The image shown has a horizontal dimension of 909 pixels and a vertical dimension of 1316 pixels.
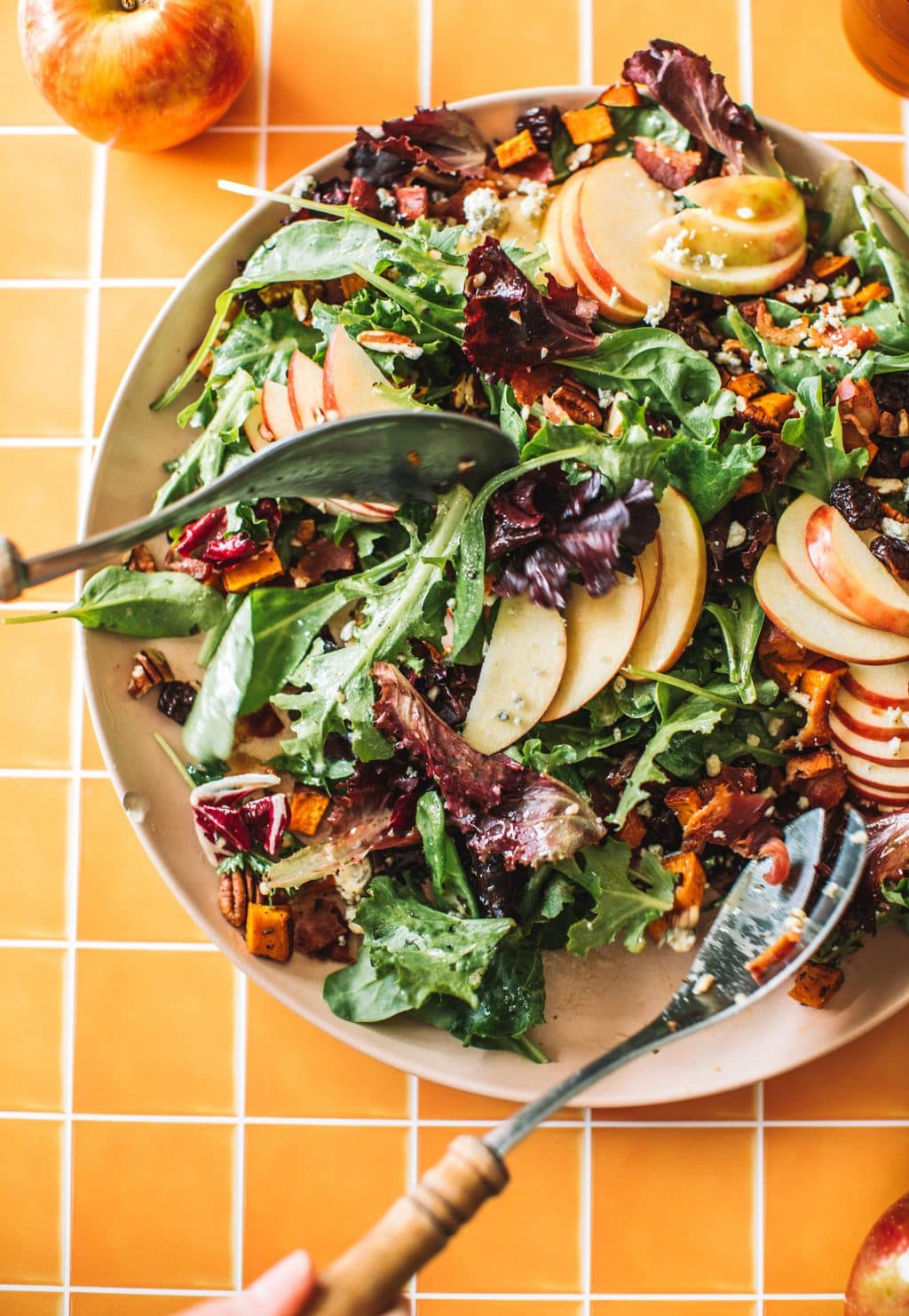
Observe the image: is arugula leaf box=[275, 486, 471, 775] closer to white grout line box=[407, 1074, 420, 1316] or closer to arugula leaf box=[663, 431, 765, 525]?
arugula leaf box=[663, 431, 765, 525]

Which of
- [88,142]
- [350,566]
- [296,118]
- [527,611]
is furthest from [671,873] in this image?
[88,142]

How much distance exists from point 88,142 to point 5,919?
1.26m

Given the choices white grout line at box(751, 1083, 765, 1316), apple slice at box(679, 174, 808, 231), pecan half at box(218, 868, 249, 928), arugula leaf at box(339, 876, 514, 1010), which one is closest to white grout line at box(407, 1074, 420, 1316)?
arugula leaf at box(339, 876, 514, 1010)

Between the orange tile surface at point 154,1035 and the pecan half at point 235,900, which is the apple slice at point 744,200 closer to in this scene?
the pecan half at point 235,900

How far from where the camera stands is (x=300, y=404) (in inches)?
56.4

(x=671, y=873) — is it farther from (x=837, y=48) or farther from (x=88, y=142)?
(x=88, y=142)

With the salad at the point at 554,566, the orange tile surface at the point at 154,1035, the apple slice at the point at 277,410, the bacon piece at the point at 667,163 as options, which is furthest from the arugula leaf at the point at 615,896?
the bacon piece at the point at 667,163

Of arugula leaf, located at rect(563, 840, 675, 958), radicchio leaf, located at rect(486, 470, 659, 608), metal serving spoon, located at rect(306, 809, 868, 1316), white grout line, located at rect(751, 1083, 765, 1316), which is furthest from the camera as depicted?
white grout line, located at rect(751, 1083, 765, 1316)

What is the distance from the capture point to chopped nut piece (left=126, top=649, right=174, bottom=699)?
1530mm

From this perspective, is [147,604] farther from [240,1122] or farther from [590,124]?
[590,124]

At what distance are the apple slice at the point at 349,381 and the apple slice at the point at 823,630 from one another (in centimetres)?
56

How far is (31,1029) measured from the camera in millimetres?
1709

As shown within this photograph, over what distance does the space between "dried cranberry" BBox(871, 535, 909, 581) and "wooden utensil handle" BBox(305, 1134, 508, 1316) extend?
0.90 metres

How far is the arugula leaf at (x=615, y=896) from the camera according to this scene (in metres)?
1.41
